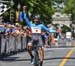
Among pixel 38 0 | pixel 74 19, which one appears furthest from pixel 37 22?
pixel 74 19

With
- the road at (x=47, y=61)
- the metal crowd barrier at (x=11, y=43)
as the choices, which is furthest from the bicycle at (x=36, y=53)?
the metal crowd barrier at (x=11, y=43)

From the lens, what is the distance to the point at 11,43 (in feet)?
91.8

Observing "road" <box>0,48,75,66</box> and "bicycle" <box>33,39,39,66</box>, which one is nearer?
"bicycle" <box>33,39,39,66</box>

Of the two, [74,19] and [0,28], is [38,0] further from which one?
[74,19]

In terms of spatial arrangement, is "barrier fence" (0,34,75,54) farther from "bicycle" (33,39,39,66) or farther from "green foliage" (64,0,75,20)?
"green foliage" (64,0,75,20)

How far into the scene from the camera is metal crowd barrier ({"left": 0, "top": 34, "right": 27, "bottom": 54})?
25.6m

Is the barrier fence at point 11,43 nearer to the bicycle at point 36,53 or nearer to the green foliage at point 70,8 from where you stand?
the bicycle at point 36,53

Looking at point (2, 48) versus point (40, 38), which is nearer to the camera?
point (40, 38)

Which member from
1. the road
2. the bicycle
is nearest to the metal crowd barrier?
the road

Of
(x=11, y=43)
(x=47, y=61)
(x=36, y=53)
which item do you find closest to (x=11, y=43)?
(x=11, y=43)

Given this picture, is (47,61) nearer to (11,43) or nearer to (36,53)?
(36,53)

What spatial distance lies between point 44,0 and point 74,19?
43.0 m

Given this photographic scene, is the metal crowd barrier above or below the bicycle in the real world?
below

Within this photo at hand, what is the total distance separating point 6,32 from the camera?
26266 mm
